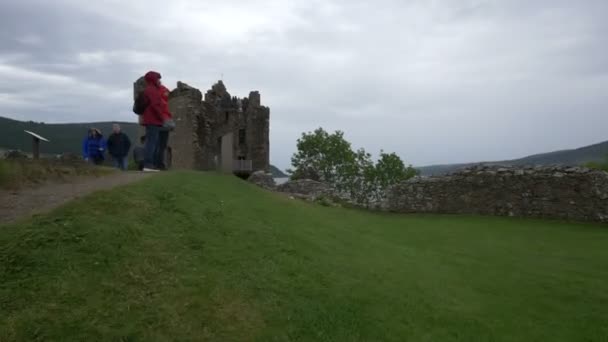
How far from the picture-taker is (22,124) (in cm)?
8362

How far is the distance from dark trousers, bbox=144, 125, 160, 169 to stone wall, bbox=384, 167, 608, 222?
36.3 ft

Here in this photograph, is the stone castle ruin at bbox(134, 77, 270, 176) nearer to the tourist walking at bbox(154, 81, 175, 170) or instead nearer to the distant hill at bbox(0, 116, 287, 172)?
the tourist walking at bbox(154, 81, 175, 170)

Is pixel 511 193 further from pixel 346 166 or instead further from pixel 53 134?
pixel 53 134

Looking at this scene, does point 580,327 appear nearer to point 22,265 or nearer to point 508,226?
point 22,265

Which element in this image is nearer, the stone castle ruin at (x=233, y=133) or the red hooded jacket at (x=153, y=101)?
the red hooded jacket at (x=153, y=101)

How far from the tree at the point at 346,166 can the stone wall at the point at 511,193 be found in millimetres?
17629

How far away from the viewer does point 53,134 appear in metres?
92.8

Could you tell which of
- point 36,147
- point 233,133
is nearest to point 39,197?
point 36,147

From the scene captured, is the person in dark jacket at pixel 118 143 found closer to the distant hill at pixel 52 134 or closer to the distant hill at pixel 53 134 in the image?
the distant hill at pixel 53 134

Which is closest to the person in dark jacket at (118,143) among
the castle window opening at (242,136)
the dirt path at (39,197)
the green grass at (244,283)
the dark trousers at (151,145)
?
the dark trousers at (151,145)

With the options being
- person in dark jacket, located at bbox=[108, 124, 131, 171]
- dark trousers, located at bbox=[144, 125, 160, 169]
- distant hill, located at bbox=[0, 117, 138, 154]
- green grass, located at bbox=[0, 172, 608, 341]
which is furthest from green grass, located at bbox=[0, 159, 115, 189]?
distant hill, located at bbox=[0, 117, 138, 154]

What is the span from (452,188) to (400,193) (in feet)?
7.44

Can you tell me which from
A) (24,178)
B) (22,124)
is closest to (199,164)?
(24,178)

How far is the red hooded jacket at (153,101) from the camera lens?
11.7 metres
